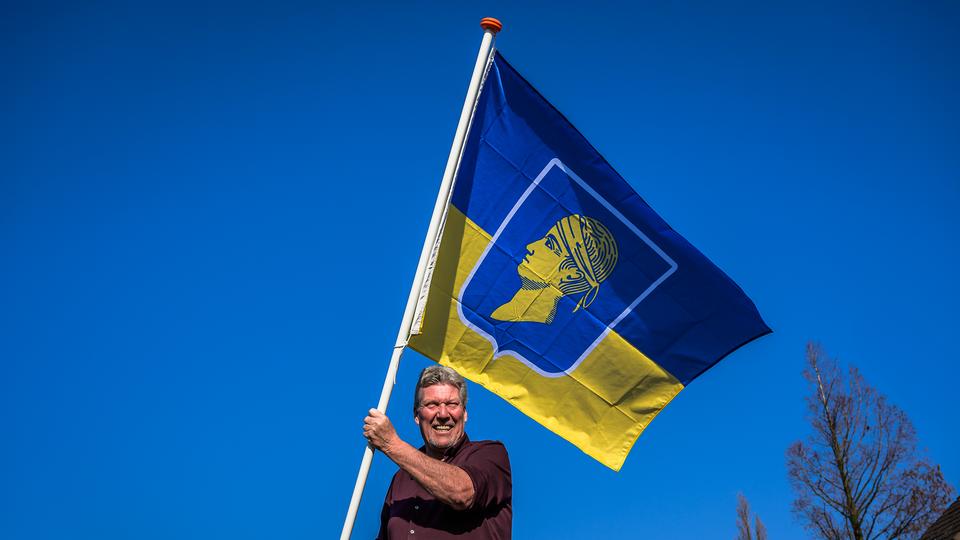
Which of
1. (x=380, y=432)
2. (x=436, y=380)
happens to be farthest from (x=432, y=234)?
(x=380, y=432)

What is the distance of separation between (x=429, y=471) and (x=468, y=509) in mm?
353

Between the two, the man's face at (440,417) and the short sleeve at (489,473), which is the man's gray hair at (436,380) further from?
the short sleeve at (489,473)

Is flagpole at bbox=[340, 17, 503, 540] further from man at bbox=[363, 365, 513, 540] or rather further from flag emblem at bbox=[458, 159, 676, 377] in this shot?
flag emblem at bbox=[458, 159, 676, 377]

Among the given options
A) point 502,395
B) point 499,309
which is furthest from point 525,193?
point 502,395

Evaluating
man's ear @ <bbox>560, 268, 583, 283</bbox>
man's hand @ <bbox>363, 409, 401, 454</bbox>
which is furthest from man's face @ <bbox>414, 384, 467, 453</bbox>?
man's ear @ <bbox>560, 268, 583, 283</bbox>

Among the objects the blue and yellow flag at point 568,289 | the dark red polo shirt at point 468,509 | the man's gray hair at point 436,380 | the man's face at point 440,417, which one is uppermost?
the blue and yellow flag at point 568,289

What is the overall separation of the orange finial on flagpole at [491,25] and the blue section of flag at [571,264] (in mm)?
352

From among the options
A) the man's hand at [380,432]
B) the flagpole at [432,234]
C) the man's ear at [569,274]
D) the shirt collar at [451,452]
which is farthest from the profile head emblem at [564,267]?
the man's hand at [380,432]

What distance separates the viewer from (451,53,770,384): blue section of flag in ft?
21.4

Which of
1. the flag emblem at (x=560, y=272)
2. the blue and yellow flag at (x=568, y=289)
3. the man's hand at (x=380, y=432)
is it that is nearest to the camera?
the man's hand at (x=380, y=432)

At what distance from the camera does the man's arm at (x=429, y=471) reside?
418 centimetres

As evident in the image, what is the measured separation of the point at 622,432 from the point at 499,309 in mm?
1387

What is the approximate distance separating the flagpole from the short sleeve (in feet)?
1.93

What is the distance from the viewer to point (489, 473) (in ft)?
14.7
